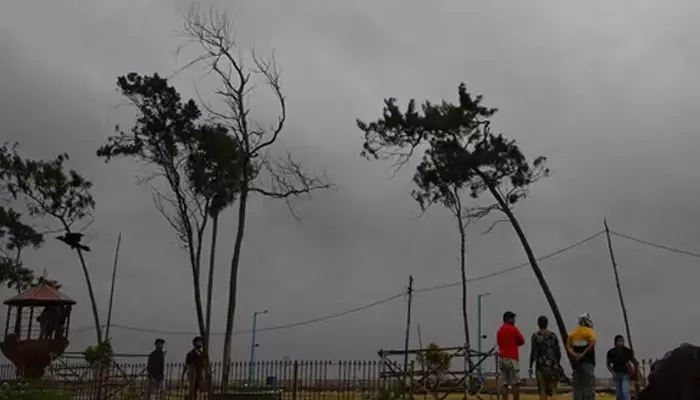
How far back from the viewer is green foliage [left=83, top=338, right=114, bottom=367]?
22.3 metres

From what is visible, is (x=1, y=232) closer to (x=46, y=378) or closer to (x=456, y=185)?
(x=46, y=378)

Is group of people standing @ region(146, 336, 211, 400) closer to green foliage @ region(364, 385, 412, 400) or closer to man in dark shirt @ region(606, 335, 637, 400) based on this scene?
green foliage @ region(364, 385, 412, 400)

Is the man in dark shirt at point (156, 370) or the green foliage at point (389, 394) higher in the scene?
the man in dark shirt at point (156, 370)

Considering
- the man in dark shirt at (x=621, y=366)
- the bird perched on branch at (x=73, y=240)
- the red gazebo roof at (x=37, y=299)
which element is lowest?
the man in dark shirt at (x=621, y=366)

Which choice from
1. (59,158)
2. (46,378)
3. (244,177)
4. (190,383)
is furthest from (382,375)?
(59,158)

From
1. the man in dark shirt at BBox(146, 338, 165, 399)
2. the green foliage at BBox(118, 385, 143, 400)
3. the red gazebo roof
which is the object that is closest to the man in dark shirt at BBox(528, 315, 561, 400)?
the man in dark shirt at BBox(146, 338, 165, 399)

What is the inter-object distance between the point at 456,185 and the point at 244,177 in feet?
31.3

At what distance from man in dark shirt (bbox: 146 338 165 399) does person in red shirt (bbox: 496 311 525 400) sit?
889 centimetres

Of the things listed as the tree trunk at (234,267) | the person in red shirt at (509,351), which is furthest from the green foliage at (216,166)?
the person in red shirt at (509,351)

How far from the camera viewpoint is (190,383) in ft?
65.1

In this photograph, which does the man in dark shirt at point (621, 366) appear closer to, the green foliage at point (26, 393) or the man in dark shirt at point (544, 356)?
the man in dark shirt at point (544, 356)

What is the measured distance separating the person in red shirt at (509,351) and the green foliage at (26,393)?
37.7ft

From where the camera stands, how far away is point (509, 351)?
1528 cm

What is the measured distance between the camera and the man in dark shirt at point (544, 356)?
14711mm
